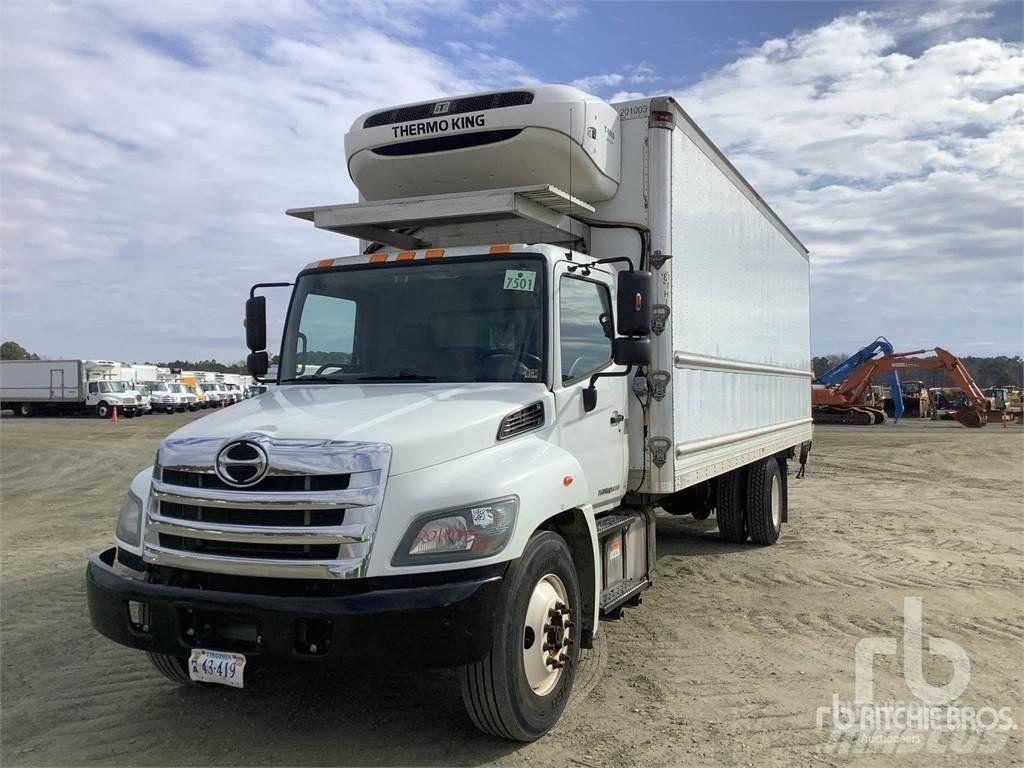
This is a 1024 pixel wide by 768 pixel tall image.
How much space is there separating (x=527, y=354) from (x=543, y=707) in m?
1.88

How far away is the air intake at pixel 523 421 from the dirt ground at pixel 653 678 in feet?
4.25

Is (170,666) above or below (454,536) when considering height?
A: below

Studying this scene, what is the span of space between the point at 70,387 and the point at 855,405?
4157cm

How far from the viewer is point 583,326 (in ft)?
16.4

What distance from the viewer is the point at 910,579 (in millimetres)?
7621

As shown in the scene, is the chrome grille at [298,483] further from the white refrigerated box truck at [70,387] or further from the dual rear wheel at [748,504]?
the white refrigerated box truck at [70,387]

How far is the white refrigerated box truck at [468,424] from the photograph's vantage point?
11.8 ft

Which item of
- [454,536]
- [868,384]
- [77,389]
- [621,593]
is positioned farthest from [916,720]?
[77,389]

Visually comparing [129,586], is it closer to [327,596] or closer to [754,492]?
[327,596]

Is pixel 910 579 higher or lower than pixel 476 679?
lower

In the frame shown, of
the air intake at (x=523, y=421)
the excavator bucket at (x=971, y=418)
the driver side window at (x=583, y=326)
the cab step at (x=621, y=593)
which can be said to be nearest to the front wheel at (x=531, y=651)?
the air intake at (x=523, y=421)

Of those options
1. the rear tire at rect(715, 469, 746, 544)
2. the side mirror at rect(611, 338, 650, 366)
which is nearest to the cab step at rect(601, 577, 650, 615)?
the side mirror at rect(611, 338, 650, 366)

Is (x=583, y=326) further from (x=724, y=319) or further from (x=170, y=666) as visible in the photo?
(x=170, y=666)

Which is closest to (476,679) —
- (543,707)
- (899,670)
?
(543,707)
